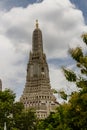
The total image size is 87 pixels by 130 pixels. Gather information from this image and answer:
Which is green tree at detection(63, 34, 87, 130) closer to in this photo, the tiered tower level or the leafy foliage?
the leafy foliage

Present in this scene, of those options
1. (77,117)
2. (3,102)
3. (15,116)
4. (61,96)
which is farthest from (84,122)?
(15,116)

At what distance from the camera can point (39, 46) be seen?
135 m

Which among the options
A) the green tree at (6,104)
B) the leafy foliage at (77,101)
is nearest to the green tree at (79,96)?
the leafy foliage at (77,101)

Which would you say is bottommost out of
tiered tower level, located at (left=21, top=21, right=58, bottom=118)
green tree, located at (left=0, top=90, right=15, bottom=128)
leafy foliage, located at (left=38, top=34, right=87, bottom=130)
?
leafy foliage, located at (left=38, top=34, right=87, bottom=130)

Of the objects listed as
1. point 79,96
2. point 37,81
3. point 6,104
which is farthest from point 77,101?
point 37,81

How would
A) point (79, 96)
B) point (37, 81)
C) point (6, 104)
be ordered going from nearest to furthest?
point (79, 96) < point (6, 104) < point (37, 81)

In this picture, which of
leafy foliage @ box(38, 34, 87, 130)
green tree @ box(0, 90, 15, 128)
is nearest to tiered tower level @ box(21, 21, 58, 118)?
green tree @ box(0, 90, 15, 128)

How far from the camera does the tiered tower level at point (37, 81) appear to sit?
130 metres

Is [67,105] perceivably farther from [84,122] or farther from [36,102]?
[36,102]

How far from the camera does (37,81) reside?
135375 millimetres

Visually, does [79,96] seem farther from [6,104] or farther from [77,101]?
[6,104]

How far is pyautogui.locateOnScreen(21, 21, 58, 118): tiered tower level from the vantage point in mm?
130375

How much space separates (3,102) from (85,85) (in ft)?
127

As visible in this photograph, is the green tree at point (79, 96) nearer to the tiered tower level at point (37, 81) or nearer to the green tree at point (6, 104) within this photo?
the green tree at point (6, 104)
